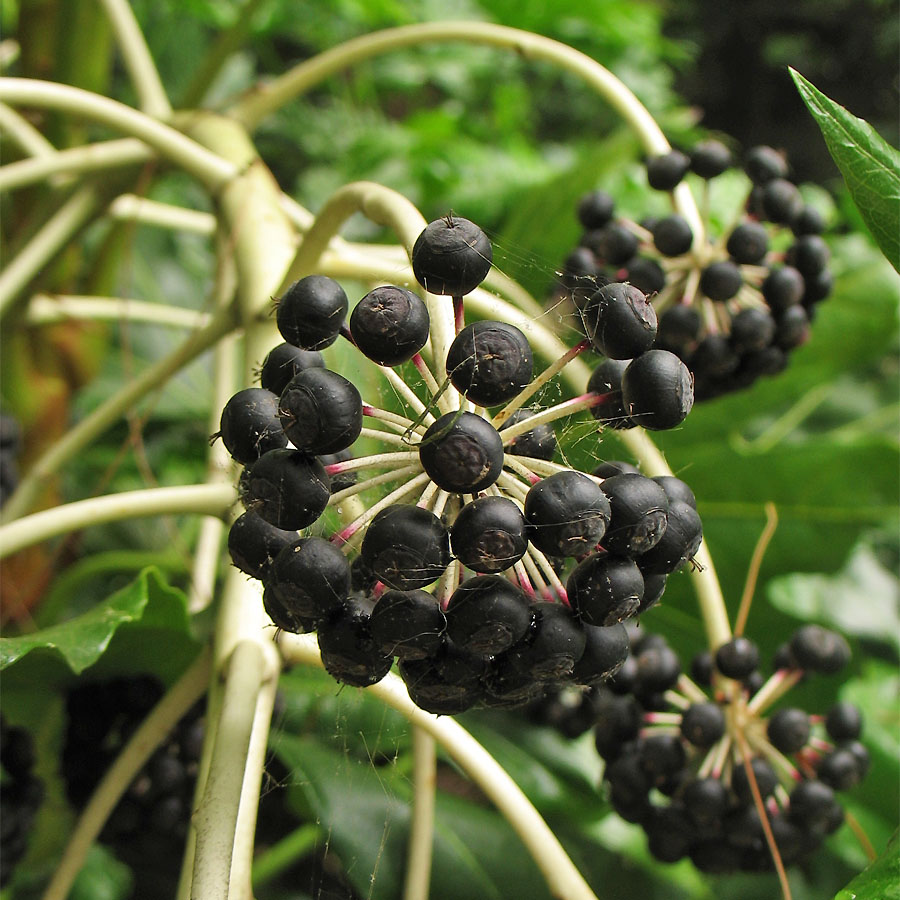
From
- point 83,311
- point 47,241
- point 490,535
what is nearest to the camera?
point 490,535

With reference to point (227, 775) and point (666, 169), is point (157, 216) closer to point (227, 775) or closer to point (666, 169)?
Answer: point (666, 169)

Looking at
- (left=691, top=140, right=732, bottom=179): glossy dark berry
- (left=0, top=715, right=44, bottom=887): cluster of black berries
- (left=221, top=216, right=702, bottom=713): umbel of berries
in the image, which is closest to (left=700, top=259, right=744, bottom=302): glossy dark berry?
(left=691, top=140, right=732, bottom=179): glossy dark berry

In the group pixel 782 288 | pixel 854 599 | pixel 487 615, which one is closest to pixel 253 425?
pixel 487 615

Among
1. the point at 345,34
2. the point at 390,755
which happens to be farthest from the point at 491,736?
the point at 345,34

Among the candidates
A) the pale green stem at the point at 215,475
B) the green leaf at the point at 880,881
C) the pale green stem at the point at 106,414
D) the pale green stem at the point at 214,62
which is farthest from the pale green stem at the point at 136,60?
the green leaf at the point at 880,881

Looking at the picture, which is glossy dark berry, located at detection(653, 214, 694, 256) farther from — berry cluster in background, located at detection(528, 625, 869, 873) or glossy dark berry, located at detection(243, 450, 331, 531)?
glossy dark berry, located at detection(243, 450, 331, 531)

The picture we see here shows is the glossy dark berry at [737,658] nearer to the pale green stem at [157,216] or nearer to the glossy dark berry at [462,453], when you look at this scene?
the glossy dark berry at [462,453]
